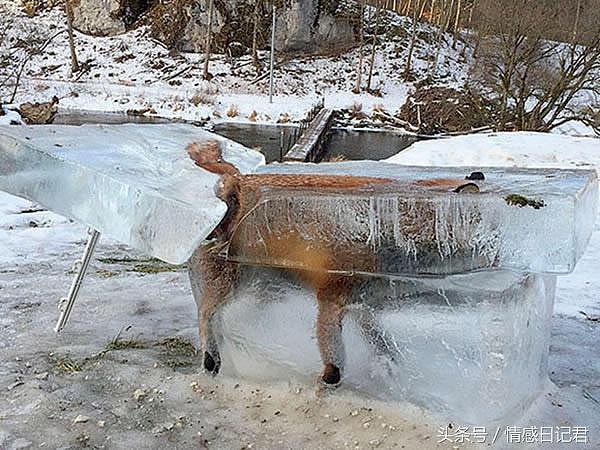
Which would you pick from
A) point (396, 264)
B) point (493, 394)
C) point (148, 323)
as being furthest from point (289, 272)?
point (148, 323)

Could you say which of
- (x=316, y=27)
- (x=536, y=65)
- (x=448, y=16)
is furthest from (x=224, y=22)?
(x=536, y=65)

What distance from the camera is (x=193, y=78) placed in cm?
2395

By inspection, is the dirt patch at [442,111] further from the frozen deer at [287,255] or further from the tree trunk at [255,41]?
the frozen deer at [287,255]

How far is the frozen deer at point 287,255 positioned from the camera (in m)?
2.59

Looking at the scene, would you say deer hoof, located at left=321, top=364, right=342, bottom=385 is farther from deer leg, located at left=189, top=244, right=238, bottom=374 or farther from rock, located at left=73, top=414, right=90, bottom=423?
rock, located at left=73, top=414, right=90, bottom=423

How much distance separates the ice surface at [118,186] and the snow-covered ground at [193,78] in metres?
17.2

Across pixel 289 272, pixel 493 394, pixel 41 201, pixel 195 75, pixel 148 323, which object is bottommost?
pixel 195 75

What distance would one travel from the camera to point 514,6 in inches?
561

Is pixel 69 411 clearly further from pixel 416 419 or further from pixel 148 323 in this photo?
pixel 416 419

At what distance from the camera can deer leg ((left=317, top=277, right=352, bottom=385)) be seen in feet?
8.84

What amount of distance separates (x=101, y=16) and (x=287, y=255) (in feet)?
88.5

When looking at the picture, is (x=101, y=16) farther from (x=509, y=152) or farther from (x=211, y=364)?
(x=211, y=364)

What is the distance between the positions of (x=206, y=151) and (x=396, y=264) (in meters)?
1.15

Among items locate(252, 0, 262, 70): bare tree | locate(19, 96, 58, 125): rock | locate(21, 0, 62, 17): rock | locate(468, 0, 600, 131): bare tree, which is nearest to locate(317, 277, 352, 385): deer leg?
locate(19, 96, 58, 125): rock
